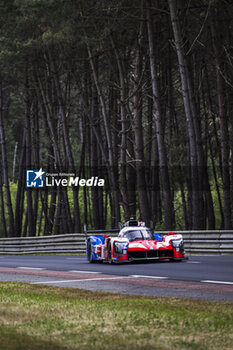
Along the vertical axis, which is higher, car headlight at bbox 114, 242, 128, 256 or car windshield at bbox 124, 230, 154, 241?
car windshield at bbox 124, 230, 154, 241

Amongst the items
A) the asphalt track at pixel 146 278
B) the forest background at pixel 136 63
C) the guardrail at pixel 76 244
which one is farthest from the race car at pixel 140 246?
the forest background at pixel 136 63

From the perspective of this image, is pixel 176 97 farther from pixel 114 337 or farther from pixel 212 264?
pixel 114 337

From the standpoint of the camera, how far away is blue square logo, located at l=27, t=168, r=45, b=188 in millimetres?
42469

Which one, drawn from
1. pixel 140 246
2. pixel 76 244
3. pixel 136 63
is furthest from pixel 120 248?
pixel 136 63

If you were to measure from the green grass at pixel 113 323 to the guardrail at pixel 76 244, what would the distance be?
13.2m

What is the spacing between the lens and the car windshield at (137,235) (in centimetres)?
1997

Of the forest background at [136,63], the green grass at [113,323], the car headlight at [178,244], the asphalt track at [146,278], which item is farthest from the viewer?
the forest background at [136,63]

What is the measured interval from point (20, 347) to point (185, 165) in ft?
114

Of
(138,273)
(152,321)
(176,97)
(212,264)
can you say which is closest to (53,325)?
(152,321)

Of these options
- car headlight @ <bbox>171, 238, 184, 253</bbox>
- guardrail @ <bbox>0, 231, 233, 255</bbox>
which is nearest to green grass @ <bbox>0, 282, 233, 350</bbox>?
car headlight @ <bbox>171, 238, 184, 253</bbox>

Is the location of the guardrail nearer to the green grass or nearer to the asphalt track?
the asphalt track

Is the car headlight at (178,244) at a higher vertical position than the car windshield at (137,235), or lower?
lower

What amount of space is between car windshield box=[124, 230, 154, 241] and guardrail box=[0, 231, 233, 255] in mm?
4283

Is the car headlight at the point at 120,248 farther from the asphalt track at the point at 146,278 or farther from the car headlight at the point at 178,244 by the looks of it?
the car headlight at the point at 178,244
